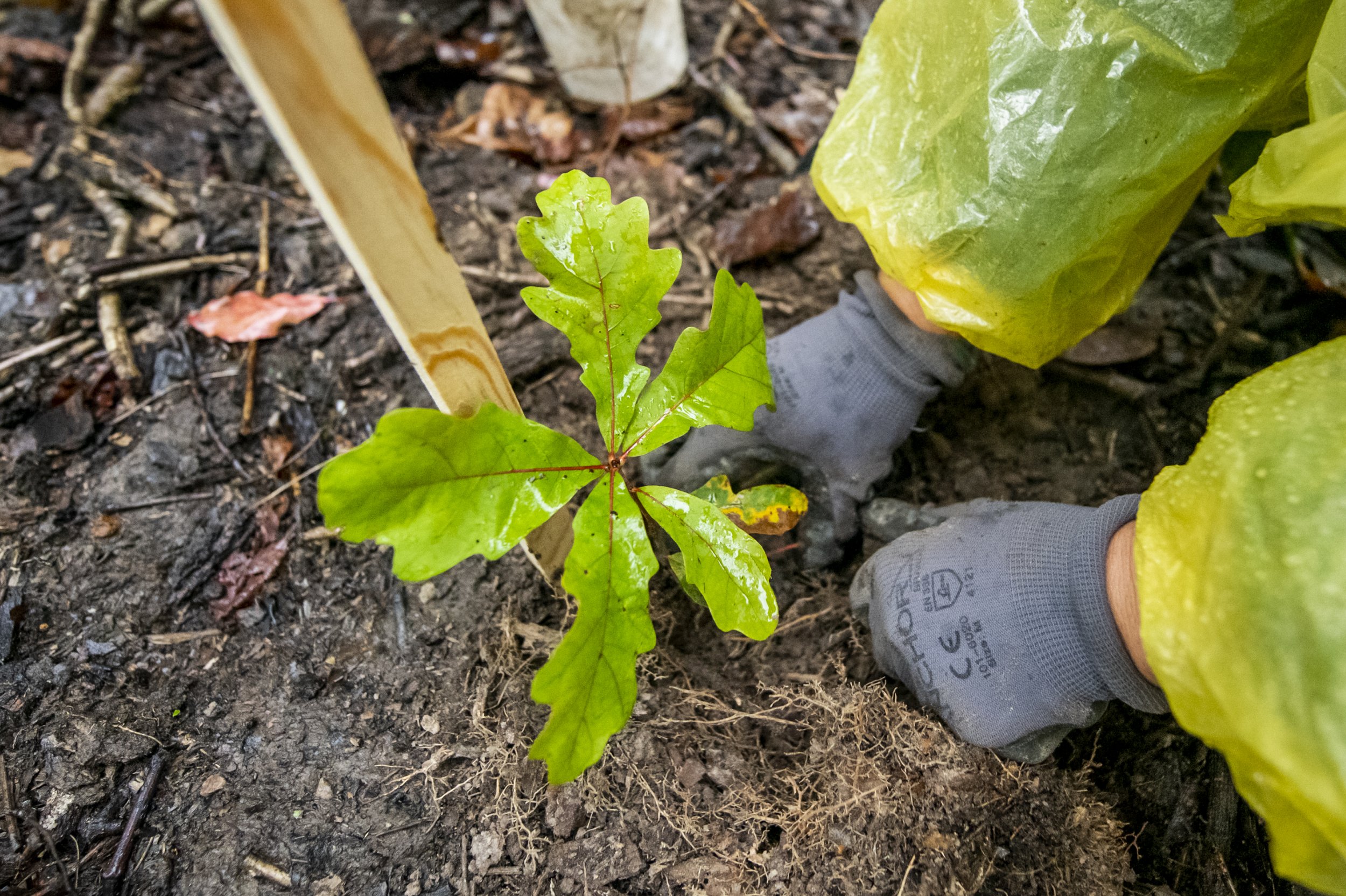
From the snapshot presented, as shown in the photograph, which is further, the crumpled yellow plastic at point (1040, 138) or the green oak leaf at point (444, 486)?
the crumpled yellow plastic at point (1040, 138)

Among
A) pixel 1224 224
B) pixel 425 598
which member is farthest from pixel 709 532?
pixel 1224 224

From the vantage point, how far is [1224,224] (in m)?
1.15

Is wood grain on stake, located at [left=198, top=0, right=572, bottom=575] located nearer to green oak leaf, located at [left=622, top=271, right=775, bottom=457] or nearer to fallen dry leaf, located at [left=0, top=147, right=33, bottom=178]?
green oak leaf, located at [left=622, top=271, right=775, bottom=457]

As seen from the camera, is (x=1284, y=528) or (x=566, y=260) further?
(x=566, y=260)

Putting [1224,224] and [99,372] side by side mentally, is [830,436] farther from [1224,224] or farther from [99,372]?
[99,372]

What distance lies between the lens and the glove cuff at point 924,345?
1455 millimetres

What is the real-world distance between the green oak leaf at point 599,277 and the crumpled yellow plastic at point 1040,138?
48cm

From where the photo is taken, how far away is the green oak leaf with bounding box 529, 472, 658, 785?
959 millimetres

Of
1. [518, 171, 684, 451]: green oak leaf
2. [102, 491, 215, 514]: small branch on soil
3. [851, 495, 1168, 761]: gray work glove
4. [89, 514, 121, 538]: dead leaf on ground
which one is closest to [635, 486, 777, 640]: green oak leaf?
[518, 171, 684, 451]: green oak leaf

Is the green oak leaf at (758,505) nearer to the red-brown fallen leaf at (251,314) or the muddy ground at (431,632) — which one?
the muddy ground at (431,632)

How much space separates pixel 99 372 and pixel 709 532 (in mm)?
1409

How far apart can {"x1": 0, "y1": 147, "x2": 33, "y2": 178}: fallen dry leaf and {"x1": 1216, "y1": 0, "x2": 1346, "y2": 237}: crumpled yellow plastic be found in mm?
2656

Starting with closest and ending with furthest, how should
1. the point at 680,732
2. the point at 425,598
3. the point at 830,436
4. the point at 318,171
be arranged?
1. the point at 318,171
2. the point at 680,732
3. the point at 425,598
4. the point at 830,436

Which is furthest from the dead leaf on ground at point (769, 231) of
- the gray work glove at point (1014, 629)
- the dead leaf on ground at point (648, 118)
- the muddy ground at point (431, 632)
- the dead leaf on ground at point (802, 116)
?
the gray work glove at point (1014, 629)
